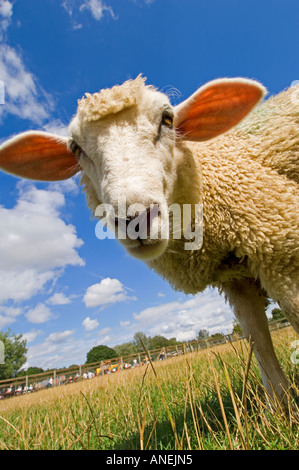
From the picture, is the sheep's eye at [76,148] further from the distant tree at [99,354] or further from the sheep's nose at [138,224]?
the distant tree at [99,354]

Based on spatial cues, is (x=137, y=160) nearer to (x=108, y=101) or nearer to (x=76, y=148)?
(x=108, y=101)

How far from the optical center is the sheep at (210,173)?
1906 mm

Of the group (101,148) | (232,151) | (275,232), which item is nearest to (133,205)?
(101,148)

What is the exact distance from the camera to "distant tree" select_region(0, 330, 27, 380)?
45031mm

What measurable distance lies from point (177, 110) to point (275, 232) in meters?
1.15

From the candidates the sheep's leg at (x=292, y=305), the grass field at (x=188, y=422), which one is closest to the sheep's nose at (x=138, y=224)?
the grass field at (x=188, y=422)

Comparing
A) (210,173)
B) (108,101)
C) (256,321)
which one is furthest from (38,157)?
(256,321)

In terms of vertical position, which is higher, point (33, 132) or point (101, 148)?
point (33, 132)

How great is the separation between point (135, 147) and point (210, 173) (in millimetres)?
719

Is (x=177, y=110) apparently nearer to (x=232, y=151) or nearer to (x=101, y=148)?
(x=232, y=151)

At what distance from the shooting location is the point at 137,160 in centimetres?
184

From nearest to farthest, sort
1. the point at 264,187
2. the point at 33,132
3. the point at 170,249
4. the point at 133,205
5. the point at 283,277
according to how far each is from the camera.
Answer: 1. the point at 133,205
2. the point at 283,277
3. the point at 264,187
4. the point at 170,249
5. the point at 33,132

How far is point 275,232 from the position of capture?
79.8 inches

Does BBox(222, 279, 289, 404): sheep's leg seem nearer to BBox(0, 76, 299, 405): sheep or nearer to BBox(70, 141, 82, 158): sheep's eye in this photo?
BBox(0, 76, 299, 405): sheep
